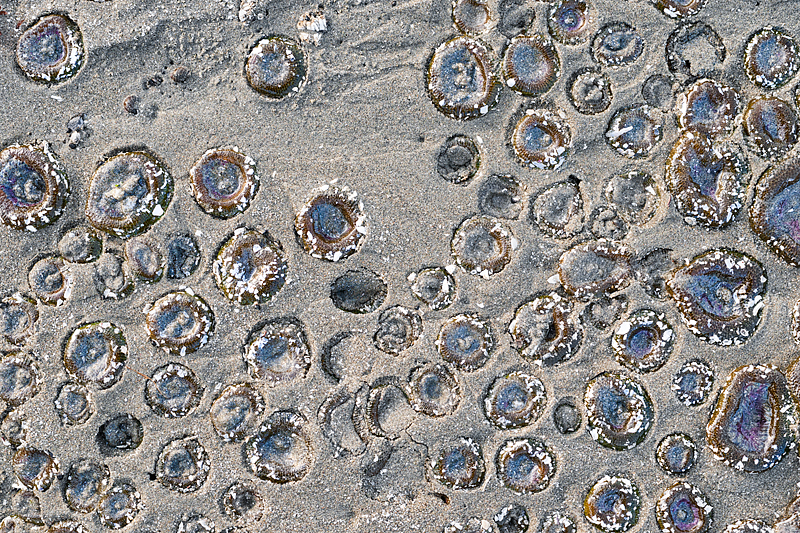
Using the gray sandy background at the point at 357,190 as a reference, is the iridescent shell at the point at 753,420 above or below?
below

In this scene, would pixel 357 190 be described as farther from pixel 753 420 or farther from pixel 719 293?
pixel 753 420

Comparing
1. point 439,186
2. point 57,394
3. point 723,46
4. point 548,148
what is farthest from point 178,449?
point 723,46

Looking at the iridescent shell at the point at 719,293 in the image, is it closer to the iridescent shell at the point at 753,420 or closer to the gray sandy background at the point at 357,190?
the gray sandy background at the point at 357,190

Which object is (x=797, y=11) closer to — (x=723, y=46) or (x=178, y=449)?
(x=723, y=46)

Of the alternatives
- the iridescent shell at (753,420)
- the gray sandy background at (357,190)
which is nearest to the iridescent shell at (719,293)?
the gray sandy background at (357,190)

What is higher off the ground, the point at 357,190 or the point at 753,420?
the point at 357,190

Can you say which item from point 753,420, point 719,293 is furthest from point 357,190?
point 753,420

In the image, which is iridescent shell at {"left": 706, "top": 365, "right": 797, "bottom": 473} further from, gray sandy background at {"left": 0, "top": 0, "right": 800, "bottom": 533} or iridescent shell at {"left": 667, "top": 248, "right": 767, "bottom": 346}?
iridescent shell at {"left": 667, "top": 248, "right": 767, "bottom": 346}

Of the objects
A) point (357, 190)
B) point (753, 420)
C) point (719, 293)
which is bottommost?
point (753, 420)
